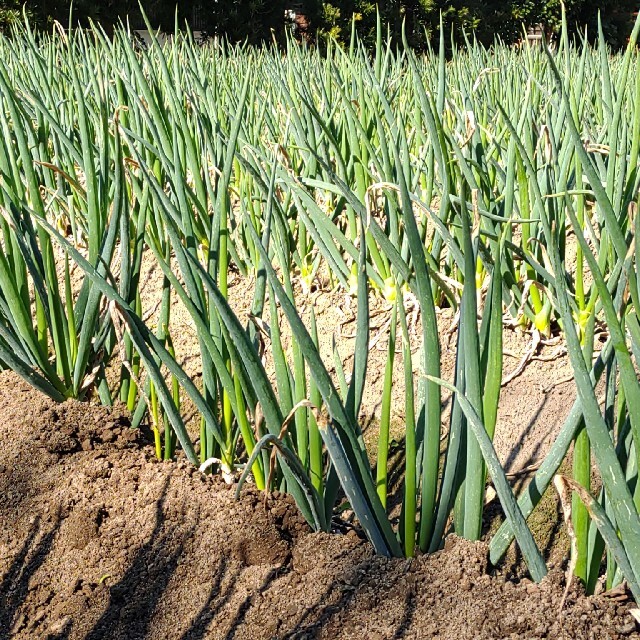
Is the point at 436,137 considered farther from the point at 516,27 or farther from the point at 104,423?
the point at 516,27

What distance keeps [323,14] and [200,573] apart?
11729mm

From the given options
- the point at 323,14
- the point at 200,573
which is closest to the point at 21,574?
the point at 200,573

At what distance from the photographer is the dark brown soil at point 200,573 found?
90 centimetres

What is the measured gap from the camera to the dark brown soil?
896 mm

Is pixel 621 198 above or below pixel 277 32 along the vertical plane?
below

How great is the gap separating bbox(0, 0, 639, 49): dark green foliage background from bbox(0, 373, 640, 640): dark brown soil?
354 inches

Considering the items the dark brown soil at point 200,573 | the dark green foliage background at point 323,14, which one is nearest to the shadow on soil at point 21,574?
the dark brown soil at point 200,573

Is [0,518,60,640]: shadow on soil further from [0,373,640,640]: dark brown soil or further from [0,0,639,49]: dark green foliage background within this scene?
[0,0,639,49]: dark green foliage background

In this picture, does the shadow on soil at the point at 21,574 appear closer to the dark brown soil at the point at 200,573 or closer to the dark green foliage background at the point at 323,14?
the dark brown soil at the point at 200,573

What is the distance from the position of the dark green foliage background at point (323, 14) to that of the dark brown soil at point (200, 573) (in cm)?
899

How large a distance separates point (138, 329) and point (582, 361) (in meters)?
0.58

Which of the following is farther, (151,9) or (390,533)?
(151,9)

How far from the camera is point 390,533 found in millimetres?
981

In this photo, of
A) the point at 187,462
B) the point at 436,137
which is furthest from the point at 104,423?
the point at 436,137
